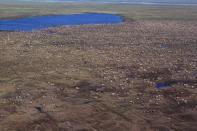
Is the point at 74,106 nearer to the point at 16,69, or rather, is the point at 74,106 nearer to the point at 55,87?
the point at 55,87

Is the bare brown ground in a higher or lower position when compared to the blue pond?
lower

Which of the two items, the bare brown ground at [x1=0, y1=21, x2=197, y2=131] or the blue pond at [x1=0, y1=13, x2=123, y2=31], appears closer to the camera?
the bare brown ground at [x1=0, y1=21, x2=197, y2=131]

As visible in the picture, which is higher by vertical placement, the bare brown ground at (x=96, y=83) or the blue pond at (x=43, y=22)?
the blue pond at (x=43, y=22)

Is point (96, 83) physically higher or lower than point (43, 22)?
lower

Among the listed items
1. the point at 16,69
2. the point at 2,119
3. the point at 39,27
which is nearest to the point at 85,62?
the point at 16,69

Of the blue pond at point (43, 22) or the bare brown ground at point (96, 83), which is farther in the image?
the blue pond at point (43, 22)

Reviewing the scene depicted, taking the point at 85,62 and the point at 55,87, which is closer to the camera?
the point at 55,87

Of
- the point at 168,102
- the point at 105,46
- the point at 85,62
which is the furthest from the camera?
the point at 105,46

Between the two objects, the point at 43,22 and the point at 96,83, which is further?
the point at 43,22
